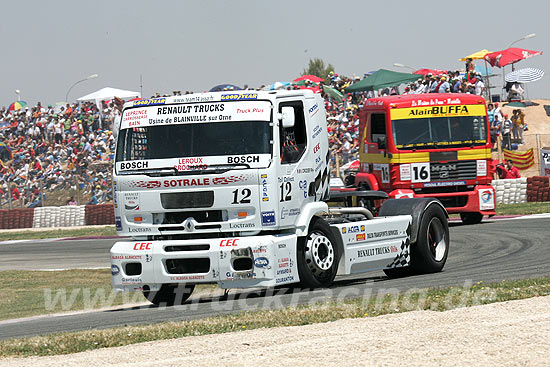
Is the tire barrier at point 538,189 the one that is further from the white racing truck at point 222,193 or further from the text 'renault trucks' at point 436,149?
the white racing truck at point 222,193

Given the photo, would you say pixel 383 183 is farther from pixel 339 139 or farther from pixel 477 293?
pixel 339 139

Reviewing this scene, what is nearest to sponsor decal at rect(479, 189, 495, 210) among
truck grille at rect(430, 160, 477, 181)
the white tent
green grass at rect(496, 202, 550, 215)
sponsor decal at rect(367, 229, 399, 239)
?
truck grille at rect(430, 160, 477, 181)

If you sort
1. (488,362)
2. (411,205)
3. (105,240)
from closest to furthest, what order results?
(488,362), (411,205), (105,240)

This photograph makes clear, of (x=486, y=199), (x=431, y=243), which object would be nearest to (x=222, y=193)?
(x=431, y=243)

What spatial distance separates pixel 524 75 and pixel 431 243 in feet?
80.2

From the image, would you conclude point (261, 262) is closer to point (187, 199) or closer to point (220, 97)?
point (187, 199)

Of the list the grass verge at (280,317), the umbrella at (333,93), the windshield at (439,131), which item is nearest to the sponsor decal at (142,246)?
the grass verge at (280,317)

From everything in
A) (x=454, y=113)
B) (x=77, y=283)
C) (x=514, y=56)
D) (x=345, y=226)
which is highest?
(x=514, y=56)

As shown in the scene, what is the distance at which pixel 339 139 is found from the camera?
33.0 metres

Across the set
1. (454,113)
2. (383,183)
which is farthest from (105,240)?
(454,113)

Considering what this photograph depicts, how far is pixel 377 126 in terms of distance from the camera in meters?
19.7

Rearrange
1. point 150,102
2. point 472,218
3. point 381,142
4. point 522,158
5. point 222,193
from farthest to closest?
1. point 522,158
2. point 472,218
3. point 381,142
4. point 150,102
5. point 222,193

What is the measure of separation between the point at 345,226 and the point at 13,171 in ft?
94.8

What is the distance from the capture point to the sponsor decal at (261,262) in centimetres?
1027
